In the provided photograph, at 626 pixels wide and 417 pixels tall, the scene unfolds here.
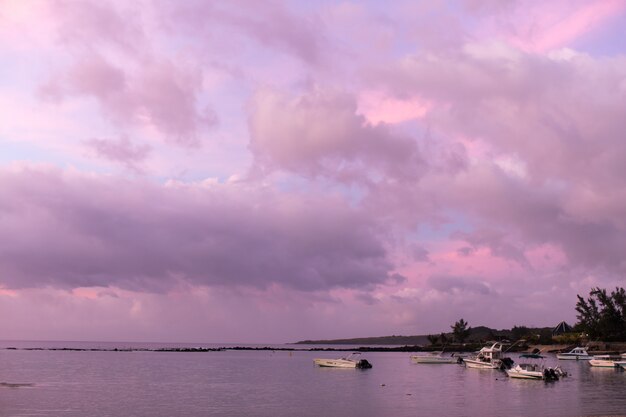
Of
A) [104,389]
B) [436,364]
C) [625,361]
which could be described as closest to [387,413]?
[104,389]

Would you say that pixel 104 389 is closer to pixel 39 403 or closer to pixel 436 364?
pixel 39 403

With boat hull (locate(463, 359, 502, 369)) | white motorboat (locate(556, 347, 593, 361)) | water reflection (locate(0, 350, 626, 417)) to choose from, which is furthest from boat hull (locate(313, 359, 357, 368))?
white motorboat (locate(556, 347, 593, 361))

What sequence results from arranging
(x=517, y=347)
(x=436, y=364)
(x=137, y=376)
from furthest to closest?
1. (x=517, y=347)
2. (x=436, y=364)
3. (x=137, y=376)

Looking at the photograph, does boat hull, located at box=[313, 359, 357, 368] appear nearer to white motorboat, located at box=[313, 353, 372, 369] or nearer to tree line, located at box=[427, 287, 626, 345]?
white motorboat, located at box=[313, 353, 372, 369]

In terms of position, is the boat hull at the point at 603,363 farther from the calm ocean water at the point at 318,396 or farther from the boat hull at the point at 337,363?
the boat hull at the point at 337,363

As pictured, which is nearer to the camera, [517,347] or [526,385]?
[526,385]

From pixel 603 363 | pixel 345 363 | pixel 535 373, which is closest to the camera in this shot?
pixel 535 373

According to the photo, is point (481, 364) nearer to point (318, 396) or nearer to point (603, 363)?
point (603, 363)

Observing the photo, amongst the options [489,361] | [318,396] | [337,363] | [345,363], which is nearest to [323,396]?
[318,396]

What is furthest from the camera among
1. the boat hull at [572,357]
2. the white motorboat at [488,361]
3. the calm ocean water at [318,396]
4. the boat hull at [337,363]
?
the boat hull at [572,357]

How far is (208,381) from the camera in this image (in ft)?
329

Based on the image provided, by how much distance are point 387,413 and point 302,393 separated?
2168 centimetres

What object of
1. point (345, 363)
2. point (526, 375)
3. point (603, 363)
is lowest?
point (526, 375)

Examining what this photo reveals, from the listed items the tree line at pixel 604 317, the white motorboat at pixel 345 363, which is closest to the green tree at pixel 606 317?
the tree line at pixel 604 317
